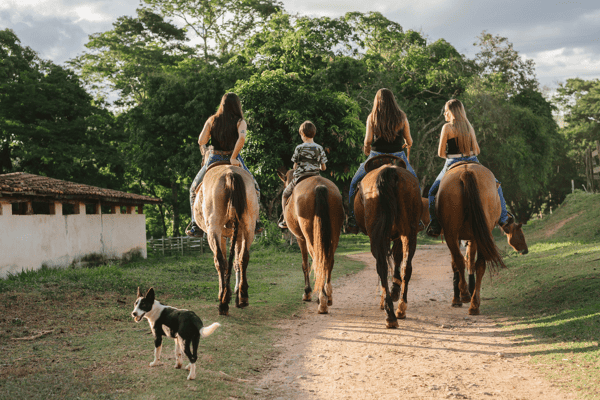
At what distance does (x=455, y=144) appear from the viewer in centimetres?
737

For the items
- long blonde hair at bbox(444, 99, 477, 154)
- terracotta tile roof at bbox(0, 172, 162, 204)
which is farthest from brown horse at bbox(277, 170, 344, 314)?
terracotta tile roof at bbox(0, 172, 162, 204)

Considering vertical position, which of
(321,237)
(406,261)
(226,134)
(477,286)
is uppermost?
(226,134)

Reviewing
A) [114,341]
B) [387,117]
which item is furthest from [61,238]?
[387,117]

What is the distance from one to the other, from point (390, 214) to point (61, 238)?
1364 centimetres

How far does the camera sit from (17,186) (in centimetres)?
1415

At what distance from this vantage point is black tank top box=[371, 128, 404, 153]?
707 cm

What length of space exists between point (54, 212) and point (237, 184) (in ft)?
39.3

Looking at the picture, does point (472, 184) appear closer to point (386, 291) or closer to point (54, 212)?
point (386, 291)

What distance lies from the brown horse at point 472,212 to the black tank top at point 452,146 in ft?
1.92

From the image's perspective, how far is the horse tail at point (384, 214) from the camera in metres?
6.08

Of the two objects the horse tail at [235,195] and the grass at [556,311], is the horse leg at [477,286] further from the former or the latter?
the horse tail at [235,195]

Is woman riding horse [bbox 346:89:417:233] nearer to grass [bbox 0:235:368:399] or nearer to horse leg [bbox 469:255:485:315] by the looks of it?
horse leg [bbox 469:255:485:315]

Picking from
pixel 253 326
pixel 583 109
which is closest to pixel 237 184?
pixel 253 326

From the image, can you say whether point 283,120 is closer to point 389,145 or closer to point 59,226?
point 59,226
